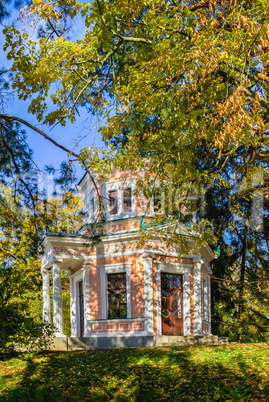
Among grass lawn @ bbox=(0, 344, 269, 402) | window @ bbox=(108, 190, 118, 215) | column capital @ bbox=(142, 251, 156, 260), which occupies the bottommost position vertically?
grass lawn @ bbox=(0, 344, 269, 402)

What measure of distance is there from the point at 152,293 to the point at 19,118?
10108 millimetres

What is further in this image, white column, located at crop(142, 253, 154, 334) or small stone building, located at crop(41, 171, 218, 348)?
small stone building, located at crop(41, 171, 218, 348)

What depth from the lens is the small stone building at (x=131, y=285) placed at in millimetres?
19078

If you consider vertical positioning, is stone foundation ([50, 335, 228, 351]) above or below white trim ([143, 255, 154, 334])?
below

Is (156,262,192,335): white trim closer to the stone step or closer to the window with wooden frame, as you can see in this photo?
the stone step

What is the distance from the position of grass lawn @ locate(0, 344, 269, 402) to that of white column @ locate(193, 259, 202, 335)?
6124 millimetres

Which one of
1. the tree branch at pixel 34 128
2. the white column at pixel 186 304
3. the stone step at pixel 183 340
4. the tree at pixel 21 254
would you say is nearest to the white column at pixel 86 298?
the stone step at pixel 183 340

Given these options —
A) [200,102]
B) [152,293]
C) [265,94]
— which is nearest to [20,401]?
[200,102]

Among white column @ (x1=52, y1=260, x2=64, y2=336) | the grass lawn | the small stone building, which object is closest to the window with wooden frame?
the small stone building

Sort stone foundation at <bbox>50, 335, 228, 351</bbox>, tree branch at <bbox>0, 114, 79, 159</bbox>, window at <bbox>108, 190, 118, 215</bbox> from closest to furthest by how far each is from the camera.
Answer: tree branch at <bbox>0, 114, 79, 159</bbox>, stone foundation at <bbox>50, 335, 228, 351</bbox>, window at <bbox>108, 190, 118, 215</bbox>

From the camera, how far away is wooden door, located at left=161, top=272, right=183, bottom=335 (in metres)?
19.6

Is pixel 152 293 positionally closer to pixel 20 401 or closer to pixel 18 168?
pixel 18 168

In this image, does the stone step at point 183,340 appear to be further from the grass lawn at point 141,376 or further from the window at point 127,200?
the window at point 127,200

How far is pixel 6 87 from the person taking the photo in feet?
36.5
